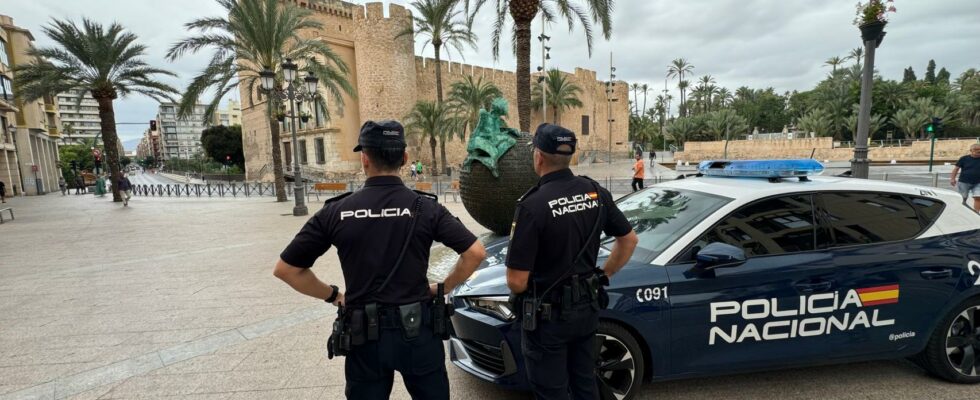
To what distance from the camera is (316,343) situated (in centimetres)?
405

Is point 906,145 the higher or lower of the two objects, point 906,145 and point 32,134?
the lower


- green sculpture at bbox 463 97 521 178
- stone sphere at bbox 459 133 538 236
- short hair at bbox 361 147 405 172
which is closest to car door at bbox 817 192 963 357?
short hair at bbox 361 147 405 172

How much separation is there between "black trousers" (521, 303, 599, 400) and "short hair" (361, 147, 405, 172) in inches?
41.0

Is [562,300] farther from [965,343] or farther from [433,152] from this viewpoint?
[433,152]

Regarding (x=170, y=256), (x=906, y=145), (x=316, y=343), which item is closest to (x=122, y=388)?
(x=316, y=343)

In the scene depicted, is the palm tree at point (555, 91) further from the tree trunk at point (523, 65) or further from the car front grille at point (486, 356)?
the car front grille at point (486, 356)

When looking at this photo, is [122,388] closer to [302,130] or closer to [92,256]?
[92,256]

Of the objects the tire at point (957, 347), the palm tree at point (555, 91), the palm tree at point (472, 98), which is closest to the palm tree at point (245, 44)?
the palm tree at point (472, 98)

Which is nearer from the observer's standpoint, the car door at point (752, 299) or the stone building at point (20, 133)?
the car door at point (752, 299)

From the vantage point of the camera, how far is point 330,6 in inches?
1405

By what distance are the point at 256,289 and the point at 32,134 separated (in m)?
47.4

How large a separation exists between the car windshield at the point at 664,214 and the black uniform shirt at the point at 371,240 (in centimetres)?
149

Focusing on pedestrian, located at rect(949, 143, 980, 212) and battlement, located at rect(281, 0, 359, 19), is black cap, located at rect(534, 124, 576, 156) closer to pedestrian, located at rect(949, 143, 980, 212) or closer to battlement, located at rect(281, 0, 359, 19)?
pedestrian, located at rect(949, 143, 980, 212)

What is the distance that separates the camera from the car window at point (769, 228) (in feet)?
9.33
